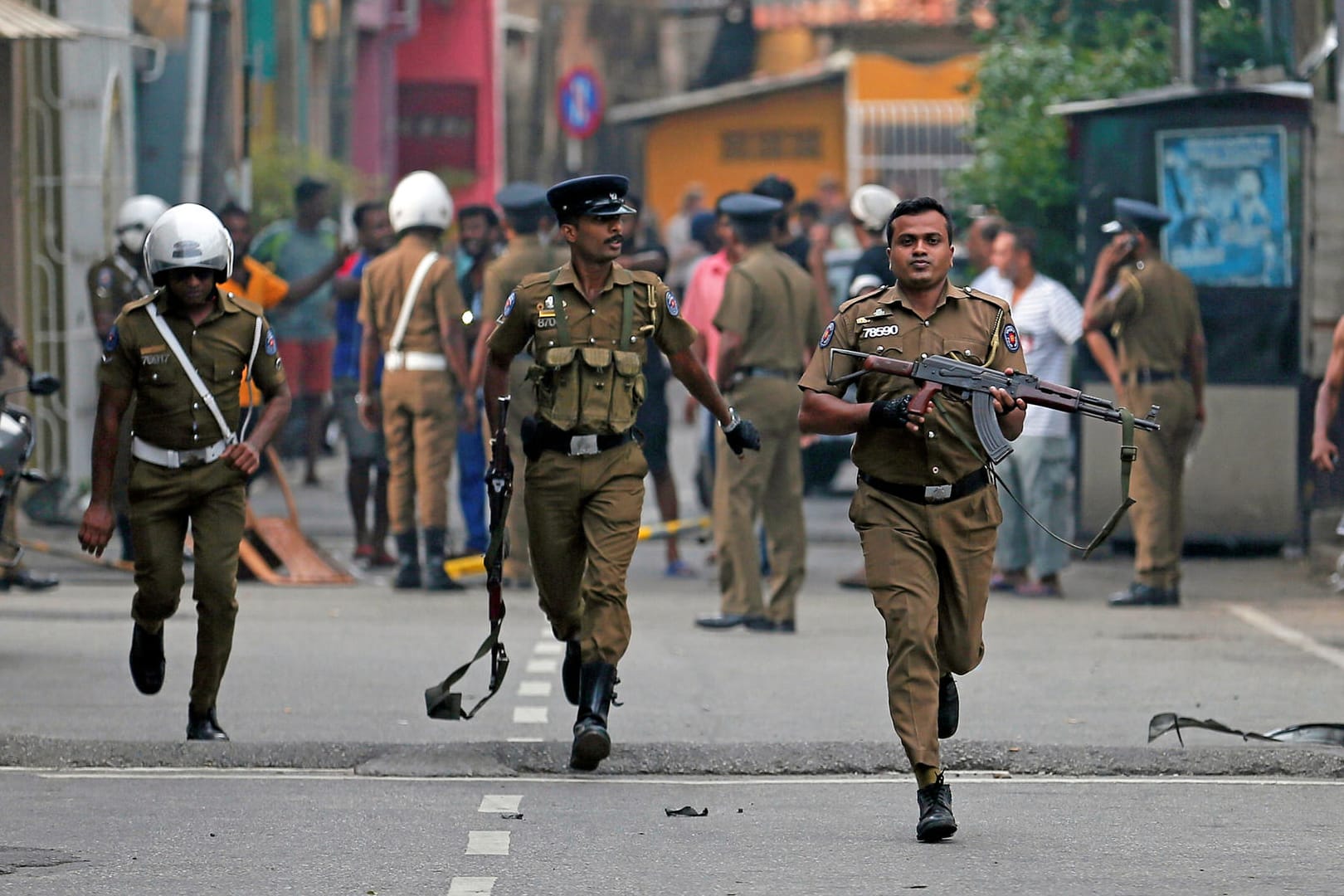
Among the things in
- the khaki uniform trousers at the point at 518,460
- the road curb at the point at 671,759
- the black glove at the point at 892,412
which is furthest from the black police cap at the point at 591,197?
the khaki uniform trousers at the point at 518,460

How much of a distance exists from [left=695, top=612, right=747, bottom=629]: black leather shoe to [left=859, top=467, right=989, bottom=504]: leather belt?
4.89 meters

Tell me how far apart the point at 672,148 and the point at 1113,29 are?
27783mm

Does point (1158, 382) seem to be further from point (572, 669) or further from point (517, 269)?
point (572, 669)

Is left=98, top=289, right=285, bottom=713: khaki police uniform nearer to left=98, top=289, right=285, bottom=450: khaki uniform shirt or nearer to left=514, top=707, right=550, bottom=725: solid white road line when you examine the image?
left=98, top=289, right=285, bottom=450: khaki uniform shirt

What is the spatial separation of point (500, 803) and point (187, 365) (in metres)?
1.97

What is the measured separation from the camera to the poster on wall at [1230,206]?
15367 millimetres

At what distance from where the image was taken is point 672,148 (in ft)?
158

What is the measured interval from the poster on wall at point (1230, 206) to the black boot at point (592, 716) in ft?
25.8

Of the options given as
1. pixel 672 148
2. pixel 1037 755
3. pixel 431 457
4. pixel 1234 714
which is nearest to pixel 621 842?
pixel 1037 755

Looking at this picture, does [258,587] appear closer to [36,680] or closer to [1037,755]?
[36,680]

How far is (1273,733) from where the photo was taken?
29.6 ft

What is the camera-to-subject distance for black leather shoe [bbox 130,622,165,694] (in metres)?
9.00

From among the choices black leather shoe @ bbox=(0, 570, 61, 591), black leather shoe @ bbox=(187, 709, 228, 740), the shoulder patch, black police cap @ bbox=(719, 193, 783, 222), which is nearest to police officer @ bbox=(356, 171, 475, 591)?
black police cap @ bbox=(719, 193, 783, 222)

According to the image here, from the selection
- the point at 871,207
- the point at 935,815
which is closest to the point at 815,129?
the point at 871,207
